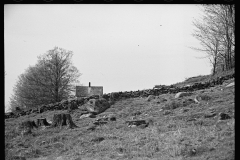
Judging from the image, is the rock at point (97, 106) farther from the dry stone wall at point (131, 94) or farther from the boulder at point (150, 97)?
the boulder at point (150, 97)

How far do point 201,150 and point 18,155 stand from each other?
5.18 metres

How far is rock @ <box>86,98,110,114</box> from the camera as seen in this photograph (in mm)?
14219

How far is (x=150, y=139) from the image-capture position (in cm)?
746

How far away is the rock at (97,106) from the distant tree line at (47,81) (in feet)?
57.9

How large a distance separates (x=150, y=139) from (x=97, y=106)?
746 centimetres

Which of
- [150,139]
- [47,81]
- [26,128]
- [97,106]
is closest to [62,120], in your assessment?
[26,128]

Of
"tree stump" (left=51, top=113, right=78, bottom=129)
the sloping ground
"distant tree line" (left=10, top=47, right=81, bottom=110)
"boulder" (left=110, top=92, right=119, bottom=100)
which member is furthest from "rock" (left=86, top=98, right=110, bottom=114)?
"distant tree line" (left=10, top=47, right=81, bottom=110)

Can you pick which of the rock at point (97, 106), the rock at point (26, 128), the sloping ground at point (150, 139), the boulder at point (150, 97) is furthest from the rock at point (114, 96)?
the rock at point (26, 128)

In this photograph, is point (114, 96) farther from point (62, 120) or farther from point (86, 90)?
point (86, 90)

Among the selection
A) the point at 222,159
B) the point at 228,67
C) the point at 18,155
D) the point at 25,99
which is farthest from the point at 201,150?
the point at 25,99

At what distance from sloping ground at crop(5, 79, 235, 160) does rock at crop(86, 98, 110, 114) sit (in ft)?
11.0

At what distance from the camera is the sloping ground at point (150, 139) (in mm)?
6219
